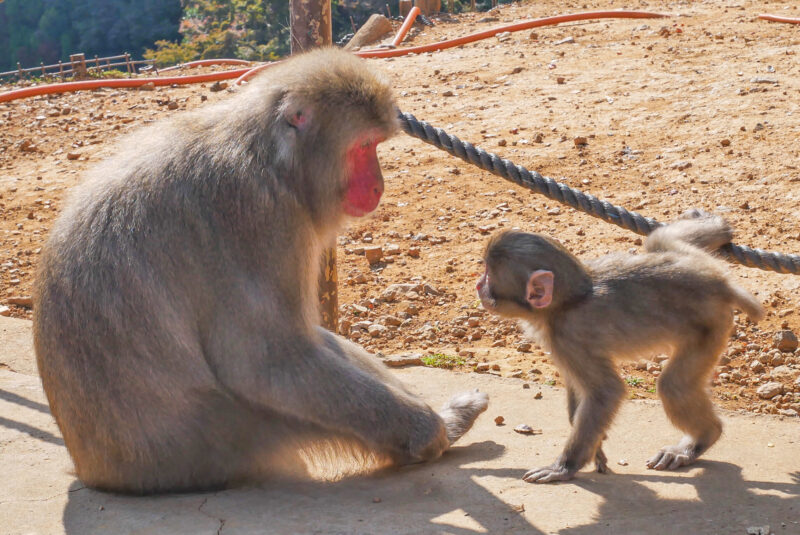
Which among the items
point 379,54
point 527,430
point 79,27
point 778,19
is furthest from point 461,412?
point 79,27

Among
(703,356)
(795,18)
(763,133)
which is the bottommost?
(703,356)

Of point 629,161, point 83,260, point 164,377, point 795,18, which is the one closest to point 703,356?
point 164,377

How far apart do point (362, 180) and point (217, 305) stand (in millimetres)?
689

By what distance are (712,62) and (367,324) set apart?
5.78 m

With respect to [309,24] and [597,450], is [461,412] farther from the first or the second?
[309,24]

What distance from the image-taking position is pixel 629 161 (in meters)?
7.76

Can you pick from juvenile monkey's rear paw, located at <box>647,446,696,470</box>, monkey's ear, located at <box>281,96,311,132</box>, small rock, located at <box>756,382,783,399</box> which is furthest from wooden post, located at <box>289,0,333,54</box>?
small rock, located at <box>756,382,783,399</box>

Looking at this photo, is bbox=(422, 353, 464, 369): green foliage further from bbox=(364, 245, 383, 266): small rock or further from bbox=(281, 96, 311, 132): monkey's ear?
bbox=(281, 96, 311, 132): monkey's ear

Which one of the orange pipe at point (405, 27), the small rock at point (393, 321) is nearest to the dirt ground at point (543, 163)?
the small rock at point (393, 321)

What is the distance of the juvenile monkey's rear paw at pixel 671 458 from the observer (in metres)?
3.45

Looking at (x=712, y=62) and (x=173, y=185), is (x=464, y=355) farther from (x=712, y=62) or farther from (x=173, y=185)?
(x=712, y=62)

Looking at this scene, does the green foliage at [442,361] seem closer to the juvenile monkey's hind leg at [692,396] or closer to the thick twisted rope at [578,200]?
the thick twisted rope at [578,200]

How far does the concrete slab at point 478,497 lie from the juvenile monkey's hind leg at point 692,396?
0.32 ft

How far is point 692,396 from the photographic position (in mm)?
3369
